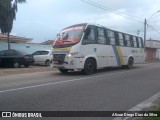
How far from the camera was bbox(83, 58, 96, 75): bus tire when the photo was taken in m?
15.7

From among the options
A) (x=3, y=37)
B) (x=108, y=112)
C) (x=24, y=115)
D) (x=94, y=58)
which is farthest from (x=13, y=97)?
(x=3, y=37)

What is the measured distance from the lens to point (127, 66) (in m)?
21.5

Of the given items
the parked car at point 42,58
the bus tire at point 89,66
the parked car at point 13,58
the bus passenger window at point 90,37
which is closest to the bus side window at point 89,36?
the bus passenger window at point 90,37

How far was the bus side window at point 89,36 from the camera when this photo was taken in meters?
15.6

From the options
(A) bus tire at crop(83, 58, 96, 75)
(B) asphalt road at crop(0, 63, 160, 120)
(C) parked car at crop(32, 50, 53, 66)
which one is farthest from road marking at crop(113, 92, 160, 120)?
(C) parked car at crop(32, 50, 53, 66)

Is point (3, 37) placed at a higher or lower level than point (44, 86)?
higher

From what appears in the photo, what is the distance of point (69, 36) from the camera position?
15766 millimetres

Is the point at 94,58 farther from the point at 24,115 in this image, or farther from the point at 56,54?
the point at 24,115

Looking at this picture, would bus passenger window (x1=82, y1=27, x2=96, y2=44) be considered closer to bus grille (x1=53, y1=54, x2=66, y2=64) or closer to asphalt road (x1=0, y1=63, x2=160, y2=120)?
bus grille (x1=53, y1=54, x2=66, y2=64)

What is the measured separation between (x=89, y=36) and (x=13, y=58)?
7.93m

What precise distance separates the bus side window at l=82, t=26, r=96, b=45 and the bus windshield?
345 mm

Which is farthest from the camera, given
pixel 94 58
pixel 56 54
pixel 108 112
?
pixel 94 58

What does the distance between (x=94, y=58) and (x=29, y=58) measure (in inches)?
292

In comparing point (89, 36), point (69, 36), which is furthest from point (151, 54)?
point (69, 36)
